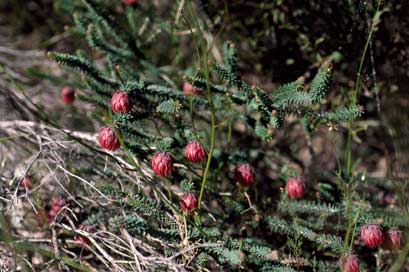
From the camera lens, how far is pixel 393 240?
6.28 ft

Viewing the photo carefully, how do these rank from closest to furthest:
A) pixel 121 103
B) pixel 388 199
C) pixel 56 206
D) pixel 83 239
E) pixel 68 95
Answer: pixel 121 103, pixel 83 239, pixel 56 206, pixel 388 199, pixel 68 95

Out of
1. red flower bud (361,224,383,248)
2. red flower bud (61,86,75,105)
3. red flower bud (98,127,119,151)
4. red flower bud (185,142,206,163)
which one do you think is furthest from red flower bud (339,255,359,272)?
red flower bud (61,86,75,105)

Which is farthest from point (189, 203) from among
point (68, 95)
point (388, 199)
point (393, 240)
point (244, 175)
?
point (68, 95)

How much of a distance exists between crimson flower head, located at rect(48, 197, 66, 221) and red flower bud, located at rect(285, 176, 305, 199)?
2.88 feet

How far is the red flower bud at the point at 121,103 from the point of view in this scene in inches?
73.0

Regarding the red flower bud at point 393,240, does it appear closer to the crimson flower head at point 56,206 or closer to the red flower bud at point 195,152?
the red flower bud at point 195,152

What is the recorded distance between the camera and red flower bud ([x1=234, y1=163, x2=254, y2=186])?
2068 mm

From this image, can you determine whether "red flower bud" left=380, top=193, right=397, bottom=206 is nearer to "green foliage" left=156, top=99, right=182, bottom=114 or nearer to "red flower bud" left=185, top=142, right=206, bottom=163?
"red flower bud" left=185, top=142, right=206, bottom=163

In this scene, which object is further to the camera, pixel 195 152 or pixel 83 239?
pixel 83 239

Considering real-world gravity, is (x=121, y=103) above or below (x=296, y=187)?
above

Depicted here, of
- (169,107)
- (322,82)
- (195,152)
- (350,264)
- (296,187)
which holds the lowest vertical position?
(350,264)

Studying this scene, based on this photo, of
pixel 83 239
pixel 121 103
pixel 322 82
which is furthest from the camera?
pixel 83 239

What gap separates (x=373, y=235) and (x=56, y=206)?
119 centimetres

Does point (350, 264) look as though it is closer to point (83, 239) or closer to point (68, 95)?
point (83, 239)
